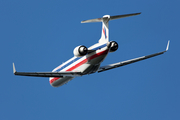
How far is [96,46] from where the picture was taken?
4516cm

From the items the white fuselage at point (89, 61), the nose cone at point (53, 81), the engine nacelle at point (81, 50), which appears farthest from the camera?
the nose cone at point (53, 81)

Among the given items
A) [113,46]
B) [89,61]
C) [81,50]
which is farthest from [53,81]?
[113,46]

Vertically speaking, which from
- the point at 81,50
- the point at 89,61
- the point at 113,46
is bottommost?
the point at 89,61

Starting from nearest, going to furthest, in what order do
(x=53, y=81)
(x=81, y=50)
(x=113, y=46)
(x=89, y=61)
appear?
(x=81, y=50)
(x=113, y=46)
(x=89, y=61)
(x=53, y=81)

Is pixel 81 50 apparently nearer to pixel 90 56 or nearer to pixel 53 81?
pixel 90 56

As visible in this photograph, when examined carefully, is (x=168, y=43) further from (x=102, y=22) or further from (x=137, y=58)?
(x=102, y=22)

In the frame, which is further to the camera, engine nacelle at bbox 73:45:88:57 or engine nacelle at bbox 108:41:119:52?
engine nacelle at bbox 108:41:119:52

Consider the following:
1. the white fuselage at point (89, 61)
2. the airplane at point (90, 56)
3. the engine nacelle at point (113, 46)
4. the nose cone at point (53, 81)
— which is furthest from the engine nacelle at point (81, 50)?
the nose cone at point (53, 81)

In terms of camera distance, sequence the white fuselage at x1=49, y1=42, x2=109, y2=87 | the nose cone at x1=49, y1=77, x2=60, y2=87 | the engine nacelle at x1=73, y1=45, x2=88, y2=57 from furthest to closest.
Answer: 1. the nose cone at x1=49, y1=77, x2=60, y2=87
2. the white fuselage at x1=49, y1=42, x2=109, y2=87
3. the engine nacelle at x1=73, y1=45, x2=88, y2=57

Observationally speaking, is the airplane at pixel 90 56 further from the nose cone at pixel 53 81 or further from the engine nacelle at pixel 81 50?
the nose cone at pixel 53 81

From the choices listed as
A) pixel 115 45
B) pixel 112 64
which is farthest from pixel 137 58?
pixel 115 45

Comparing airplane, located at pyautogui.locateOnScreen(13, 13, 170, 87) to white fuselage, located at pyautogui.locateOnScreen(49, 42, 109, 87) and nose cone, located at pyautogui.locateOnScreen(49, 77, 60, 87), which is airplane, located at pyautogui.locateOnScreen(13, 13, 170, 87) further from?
nose cone, located at pyautogui.locateOnScreen(49, 77, 60, 87)

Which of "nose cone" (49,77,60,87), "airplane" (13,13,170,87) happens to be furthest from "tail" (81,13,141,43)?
"nose cone" (49,77,60,87)

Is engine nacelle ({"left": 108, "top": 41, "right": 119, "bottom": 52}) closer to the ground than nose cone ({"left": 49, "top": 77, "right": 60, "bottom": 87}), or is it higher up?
higher up
